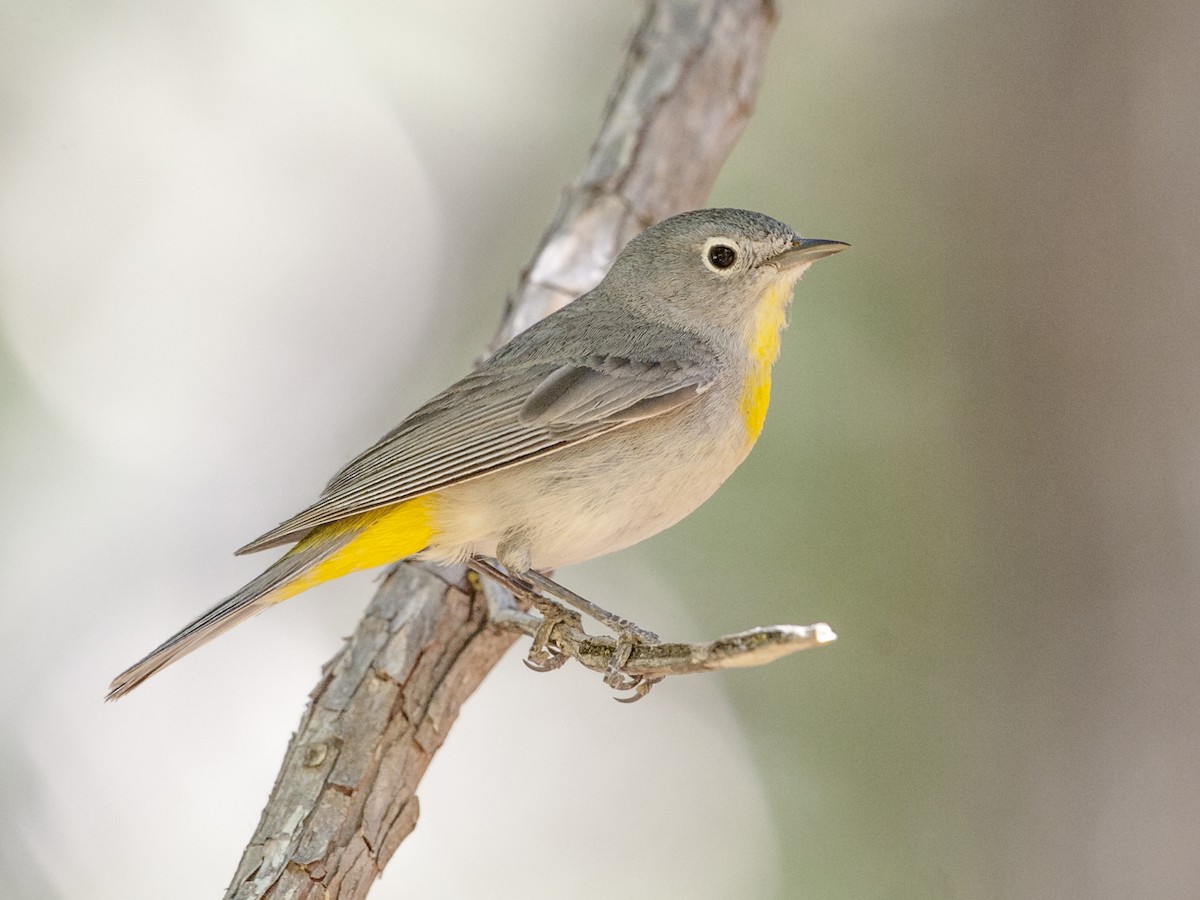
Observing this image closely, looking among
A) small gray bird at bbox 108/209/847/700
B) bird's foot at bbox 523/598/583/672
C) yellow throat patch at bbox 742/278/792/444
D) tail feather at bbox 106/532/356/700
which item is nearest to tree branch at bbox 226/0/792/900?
bird's foot at bbox 523/598/583/672

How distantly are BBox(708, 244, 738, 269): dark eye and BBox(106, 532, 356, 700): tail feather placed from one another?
177 centimetres

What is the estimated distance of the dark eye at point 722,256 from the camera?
14.5 feet

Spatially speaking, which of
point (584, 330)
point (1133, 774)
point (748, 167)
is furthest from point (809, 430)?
point (584, 330)

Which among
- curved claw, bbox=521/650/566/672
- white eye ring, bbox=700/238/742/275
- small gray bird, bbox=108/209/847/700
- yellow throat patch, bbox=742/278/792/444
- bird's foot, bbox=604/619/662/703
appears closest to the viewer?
bird's foot, bbox=604/619/662/703

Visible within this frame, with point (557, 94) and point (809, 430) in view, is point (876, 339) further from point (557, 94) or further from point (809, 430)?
point (557, 94)

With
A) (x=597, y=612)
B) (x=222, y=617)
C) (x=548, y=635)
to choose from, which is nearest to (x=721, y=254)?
(x=597, y=612)

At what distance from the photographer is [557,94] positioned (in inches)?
369

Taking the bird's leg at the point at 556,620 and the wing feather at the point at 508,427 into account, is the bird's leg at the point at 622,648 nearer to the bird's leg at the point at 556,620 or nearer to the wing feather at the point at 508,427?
the bird's leg at the point at 556,620

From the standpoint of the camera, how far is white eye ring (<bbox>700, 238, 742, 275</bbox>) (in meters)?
4.42

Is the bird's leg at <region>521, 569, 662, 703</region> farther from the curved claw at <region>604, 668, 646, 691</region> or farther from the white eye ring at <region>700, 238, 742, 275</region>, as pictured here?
the white eye ring at <region>700, 238, 742, 275</region>

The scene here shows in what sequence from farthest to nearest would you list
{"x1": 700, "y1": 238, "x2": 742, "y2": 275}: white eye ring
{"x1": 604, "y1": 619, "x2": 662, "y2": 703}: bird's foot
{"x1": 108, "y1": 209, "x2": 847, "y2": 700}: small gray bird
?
{"x1": 700, "y1": 238, "x2": 742, "y2": 275}: white eye ring → {"x1": 108, "y1": 209, "x2": 847, "y2": 700}: small gray bird → {"x1": 604, "y1": 619, "x2": 662, "y2": 703}: bird's foot

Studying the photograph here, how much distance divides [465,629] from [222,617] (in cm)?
98

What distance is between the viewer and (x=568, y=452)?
404 cm

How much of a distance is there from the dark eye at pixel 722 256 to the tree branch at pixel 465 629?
1.12m
